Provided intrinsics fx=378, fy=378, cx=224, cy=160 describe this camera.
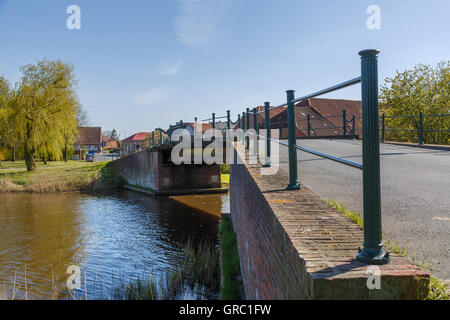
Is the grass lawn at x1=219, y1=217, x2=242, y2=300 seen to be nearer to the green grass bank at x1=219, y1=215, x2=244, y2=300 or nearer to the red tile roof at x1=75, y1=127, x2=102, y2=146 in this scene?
the green grass bank at x1=219, y1=215, x2=244, y2=300

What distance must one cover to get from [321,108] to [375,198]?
4280cm

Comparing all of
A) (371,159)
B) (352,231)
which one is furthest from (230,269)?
(371,159)

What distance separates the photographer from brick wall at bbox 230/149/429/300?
1.83 meters

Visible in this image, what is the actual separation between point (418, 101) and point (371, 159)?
26668 mm

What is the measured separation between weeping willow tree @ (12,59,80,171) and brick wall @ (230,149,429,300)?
2942 cm

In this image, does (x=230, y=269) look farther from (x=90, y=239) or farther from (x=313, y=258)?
(x=90, y=239)

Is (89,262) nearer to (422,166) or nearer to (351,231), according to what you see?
(422,166)

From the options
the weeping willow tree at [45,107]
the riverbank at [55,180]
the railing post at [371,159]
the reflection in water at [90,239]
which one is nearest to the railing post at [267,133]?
the railing post at [371,159]

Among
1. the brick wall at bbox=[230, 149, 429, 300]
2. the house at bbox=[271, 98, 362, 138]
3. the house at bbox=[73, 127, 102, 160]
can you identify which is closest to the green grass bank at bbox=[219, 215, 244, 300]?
the brick wall at bbox=[230, 149, 429, 300]

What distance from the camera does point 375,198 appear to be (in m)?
2.01

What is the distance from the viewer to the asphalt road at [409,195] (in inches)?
116

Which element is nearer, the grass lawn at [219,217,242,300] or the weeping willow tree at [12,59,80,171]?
the grass lawn at [219,217,242,300]

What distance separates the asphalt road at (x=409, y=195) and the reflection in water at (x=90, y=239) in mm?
4995
